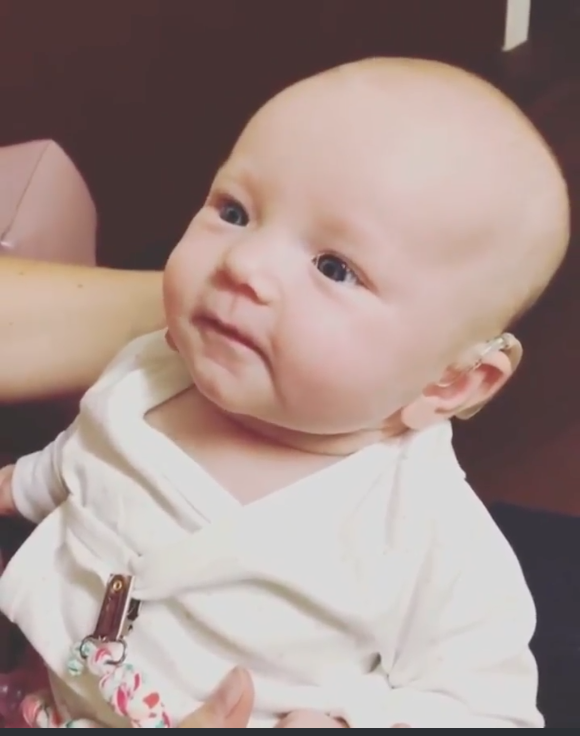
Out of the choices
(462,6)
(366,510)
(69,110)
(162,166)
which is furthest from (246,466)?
(462,6)

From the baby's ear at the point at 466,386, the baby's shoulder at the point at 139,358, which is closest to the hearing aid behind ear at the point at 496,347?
the baby's ear at the point at 466,386

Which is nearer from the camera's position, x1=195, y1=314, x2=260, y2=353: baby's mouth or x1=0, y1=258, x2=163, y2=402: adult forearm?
x1=195, y1=314, x2=260, y2=353: baby's mouth

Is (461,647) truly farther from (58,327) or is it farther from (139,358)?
(58,327)

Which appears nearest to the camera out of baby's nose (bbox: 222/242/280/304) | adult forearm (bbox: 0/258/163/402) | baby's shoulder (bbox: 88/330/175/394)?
baby's nose (bbox: 222/242/280/304)

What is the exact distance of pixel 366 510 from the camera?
747 millimetres

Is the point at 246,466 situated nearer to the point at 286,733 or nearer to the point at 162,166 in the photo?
the point at 286,733

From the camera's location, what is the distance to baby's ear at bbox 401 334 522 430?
732mm

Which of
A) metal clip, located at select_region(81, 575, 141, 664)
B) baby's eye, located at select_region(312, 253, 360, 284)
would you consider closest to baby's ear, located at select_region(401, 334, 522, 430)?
baby's eye, located at select_region(312, 253, 360, 284)

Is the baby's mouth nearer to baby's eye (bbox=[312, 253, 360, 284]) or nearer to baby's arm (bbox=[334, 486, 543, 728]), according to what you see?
baby's eye (bbox=[312, 253, 360, 284])

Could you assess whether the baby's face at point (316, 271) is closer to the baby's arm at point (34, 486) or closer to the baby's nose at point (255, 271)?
the baby's nose at point (255, 271)

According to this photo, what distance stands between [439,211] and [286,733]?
0.34 metres

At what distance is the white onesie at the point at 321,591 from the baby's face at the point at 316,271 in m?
0.08

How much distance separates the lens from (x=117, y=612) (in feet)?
2.41

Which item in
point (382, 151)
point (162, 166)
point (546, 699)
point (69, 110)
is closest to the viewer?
point (382, 151)
